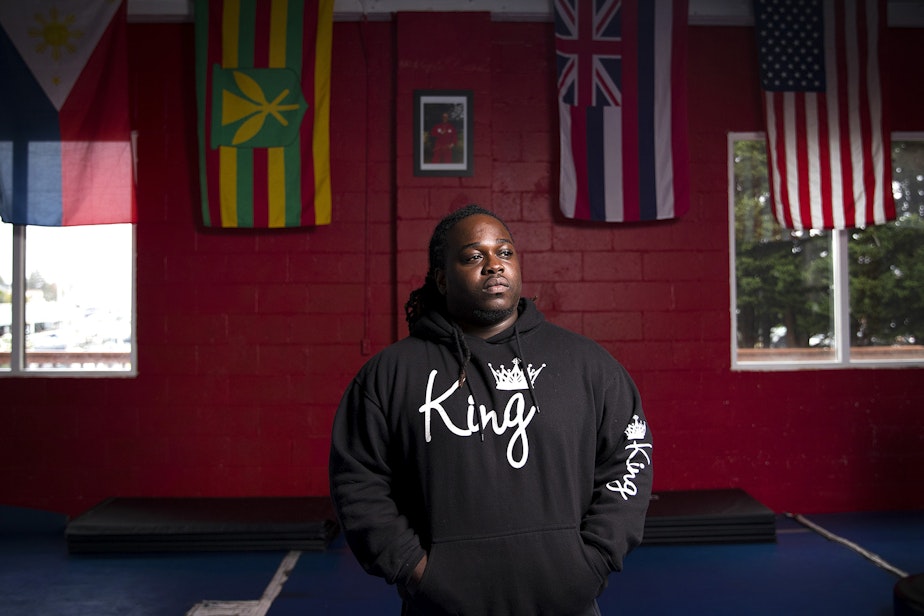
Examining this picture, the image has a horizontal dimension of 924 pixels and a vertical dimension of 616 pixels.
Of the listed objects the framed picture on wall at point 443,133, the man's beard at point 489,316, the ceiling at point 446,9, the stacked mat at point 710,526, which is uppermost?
the ceiling at point 446,9

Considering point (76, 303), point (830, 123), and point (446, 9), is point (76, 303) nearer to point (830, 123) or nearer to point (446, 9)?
point (446, 9)

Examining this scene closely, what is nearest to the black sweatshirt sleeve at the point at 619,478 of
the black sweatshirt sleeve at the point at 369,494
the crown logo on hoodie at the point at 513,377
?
the crown logo on hoodie at the point at 513,377

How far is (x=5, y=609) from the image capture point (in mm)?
3180

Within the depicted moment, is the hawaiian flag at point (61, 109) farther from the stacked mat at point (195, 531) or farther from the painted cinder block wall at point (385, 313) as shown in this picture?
the stacked mat at point (195, 531)

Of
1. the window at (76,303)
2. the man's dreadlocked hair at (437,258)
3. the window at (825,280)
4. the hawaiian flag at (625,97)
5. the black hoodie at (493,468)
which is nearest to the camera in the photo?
the black hoodie at (493,468)

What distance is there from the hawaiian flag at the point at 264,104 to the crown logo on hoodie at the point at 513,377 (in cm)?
291

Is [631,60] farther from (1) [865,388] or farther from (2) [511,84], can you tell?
(1) [865,388]

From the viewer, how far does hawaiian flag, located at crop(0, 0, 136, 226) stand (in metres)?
4.23

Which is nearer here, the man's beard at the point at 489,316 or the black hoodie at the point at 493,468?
the black hoodie at the point at 493,468

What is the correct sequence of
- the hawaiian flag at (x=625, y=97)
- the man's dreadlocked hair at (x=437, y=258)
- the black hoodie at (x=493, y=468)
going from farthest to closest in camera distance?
the hawaiian flag at (x=625, y=97)
the man's dreadlocked hair at (x=437, y=258)
the black hoodie at (x=493, y=468)

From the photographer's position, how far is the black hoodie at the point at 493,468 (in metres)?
1.50

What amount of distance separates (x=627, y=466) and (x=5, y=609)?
9.55 ft

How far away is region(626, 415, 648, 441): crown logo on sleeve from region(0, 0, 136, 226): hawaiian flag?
3542 millimetres

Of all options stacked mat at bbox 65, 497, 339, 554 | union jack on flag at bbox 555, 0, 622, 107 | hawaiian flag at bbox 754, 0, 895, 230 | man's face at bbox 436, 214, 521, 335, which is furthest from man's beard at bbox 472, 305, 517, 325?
hawaiian flag at bbox 754, 0, 895, 230
